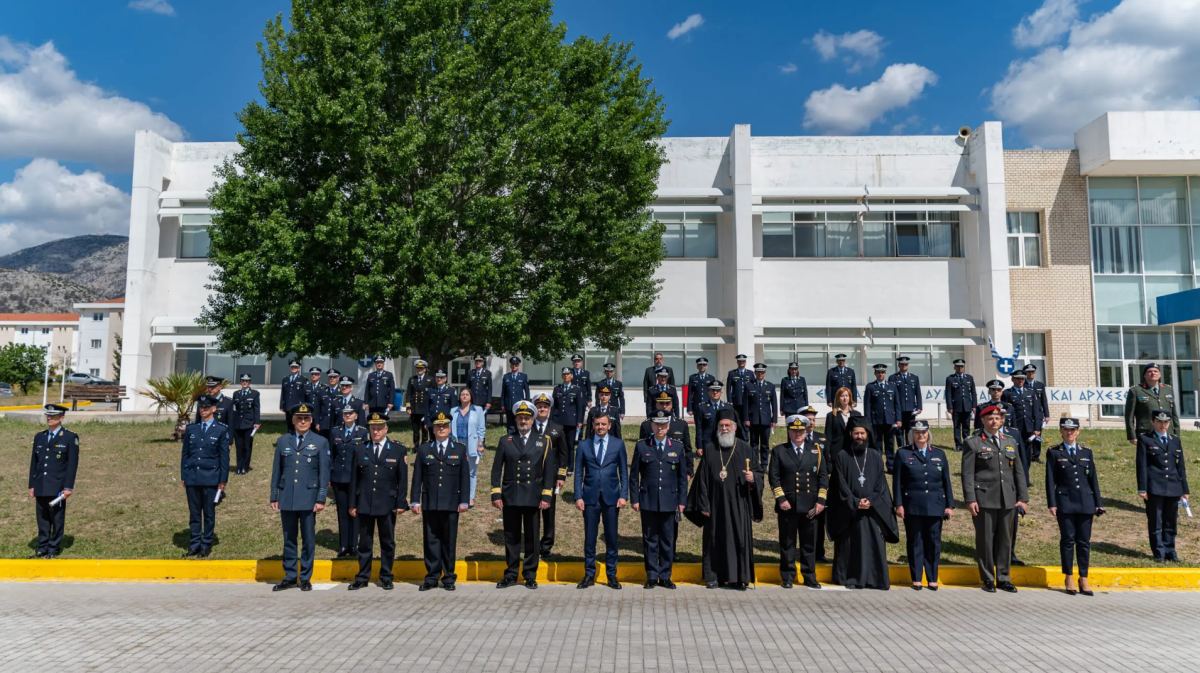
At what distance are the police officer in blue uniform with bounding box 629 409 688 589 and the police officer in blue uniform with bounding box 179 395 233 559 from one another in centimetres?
556

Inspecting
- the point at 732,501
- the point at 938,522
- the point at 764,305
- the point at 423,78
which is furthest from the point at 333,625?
the point at 764,305

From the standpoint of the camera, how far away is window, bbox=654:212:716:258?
89.9 ft

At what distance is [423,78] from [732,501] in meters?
14.5

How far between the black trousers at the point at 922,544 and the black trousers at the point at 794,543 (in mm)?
1075

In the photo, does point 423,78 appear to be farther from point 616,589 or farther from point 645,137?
point 616,589

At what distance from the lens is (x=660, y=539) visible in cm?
853

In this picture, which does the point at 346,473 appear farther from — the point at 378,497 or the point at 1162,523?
the point at 1162,523

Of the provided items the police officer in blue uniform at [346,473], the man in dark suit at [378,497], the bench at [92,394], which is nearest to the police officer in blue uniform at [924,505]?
the man in dark suit at [378,497]

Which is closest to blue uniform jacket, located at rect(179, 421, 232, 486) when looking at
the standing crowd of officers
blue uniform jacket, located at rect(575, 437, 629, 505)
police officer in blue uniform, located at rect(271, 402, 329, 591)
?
the standing crowd of officers

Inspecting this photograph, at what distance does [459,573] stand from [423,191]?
11.1 meters

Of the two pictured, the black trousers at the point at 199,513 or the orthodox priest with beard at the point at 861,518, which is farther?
the black trousers at the point at 199,513

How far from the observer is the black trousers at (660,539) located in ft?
27.8

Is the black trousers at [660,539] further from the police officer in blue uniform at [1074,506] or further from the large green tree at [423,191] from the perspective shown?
the large green tree at [423,191]

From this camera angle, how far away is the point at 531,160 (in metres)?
19.0
